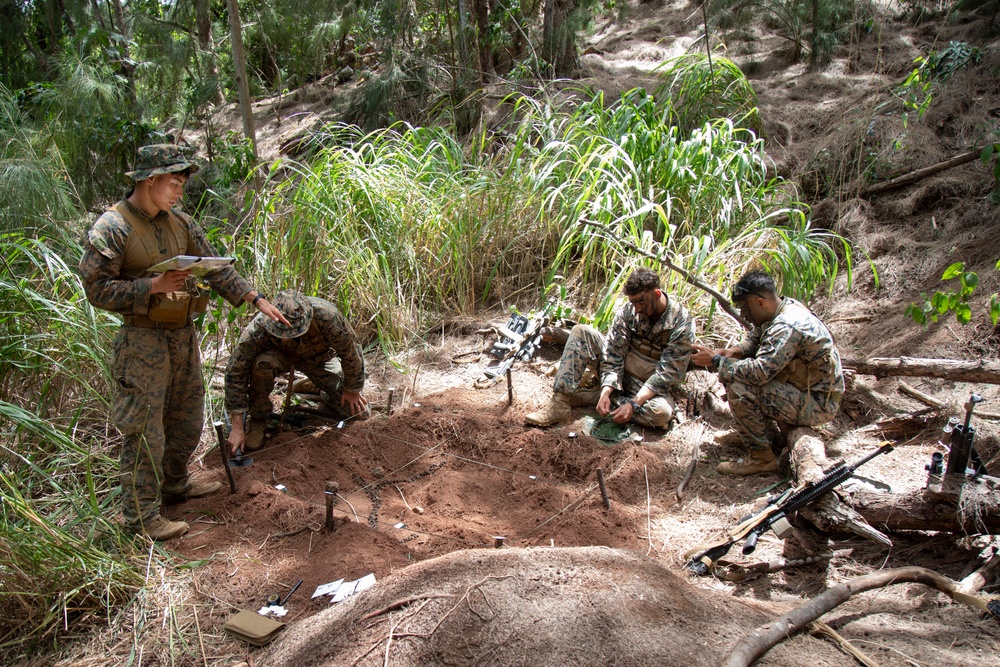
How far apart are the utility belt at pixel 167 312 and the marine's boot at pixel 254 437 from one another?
3.42ft

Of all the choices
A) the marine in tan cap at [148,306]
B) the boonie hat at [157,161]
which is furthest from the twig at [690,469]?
the boonie hat at [157,161]

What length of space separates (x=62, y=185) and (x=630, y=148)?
3.94 meters

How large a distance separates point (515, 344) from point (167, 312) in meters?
2.45

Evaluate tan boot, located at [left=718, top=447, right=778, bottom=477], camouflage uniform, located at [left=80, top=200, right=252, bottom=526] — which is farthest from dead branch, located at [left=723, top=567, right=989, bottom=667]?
camouflage uniform, located at [left=80, top=200, right=252, bottom=526]

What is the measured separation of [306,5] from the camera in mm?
7168

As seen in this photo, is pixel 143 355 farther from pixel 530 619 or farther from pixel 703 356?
pixel 703 356

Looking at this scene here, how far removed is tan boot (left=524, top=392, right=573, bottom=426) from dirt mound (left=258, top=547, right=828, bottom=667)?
1.73 meters

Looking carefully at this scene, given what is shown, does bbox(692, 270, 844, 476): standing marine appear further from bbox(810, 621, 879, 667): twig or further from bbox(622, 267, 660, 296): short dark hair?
bbox(810, 621, 879, 667): twig

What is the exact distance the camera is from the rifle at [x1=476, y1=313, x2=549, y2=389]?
15.2 feet

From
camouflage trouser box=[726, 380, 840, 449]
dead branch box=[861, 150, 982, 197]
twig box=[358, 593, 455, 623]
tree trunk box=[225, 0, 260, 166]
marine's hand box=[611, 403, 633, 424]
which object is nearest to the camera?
twig box=[358, 593, 455, 623]

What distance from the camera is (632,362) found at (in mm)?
4238

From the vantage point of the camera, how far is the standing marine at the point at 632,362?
155 inches

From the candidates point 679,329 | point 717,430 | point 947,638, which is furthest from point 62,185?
point 947,638

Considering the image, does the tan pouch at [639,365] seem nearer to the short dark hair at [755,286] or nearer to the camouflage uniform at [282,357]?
the short dark hair at [755,286]
